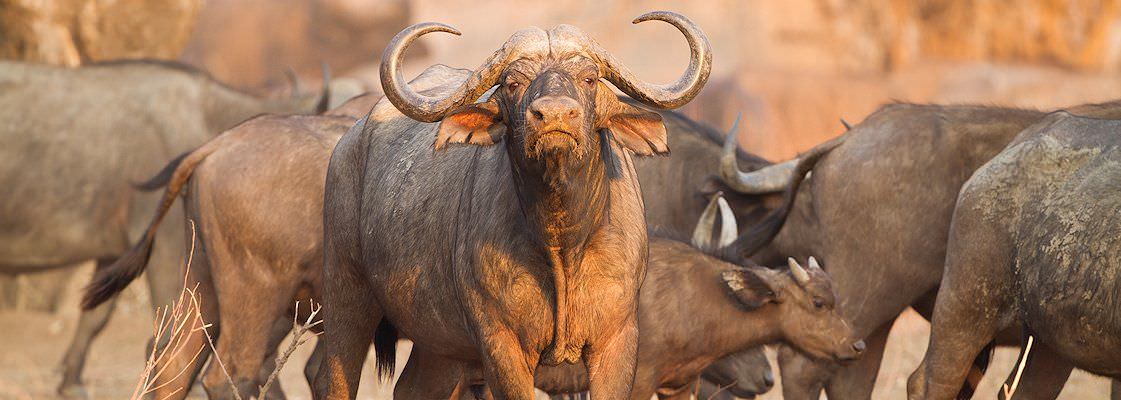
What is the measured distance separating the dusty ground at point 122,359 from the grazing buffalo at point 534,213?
3.55m

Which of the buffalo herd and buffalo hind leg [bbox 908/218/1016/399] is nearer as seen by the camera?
the buffalo herd

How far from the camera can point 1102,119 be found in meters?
6.55

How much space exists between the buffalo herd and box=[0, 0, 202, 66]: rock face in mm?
2332

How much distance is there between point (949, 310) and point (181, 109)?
20.0 feet

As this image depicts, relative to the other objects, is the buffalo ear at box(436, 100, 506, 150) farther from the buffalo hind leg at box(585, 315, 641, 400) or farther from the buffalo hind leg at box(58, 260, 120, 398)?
the buffalo hind leg at box(58, 260, 120, 398)

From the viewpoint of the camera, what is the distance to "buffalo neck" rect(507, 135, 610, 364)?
4.88 m

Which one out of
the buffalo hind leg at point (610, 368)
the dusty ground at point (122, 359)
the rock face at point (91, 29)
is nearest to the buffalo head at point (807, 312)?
the dusty ground at point (122, 359)

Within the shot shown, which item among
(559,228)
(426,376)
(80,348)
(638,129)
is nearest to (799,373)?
(426,376)

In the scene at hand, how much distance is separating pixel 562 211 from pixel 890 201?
3362mm

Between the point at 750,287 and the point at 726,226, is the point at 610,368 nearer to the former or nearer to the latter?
the point at 750,287

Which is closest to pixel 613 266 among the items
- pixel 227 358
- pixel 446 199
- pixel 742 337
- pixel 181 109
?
pixel 446 199

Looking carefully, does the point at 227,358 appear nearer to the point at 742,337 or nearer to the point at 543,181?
the point at 742,337

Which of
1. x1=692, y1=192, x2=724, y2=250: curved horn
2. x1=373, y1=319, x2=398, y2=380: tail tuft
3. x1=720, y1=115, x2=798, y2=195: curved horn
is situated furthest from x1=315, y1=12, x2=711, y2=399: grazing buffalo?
x1=720, y1=115, x2=798, y2=195: curved horn

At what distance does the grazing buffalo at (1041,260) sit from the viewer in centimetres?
584
